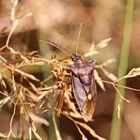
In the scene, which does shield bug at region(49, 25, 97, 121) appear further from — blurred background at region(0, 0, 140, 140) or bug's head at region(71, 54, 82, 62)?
blurred background at region(0, 0, 140, 140)

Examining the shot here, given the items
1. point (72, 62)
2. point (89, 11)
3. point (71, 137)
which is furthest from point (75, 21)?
point (72, 62)

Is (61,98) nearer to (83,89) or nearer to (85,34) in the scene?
(83,89)

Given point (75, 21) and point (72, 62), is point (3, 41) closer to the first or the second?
point (75, 21)

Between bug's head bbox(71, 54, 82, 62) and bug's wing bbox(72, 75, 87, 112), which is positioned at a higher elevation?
bug's head bbox(71, 54, 82, 62)

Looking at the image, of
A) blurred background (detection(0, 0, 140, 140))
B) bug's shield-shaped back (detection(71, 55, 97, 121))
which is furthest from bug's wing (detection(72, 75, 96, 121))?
blurred background (detection(0, 0, 140, 140))

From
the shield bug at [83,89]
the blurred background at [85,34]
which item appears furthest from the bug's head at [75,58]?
the blurred background at [85,34]

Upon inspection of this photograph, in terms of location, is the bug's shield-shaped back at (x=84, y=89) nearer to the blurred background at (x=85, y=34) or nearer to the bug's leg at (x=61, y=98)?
the bug's leg at (x=61, y=98)

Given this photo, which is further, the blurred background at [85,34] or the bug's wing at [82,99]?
the blurred background at [85,34]
